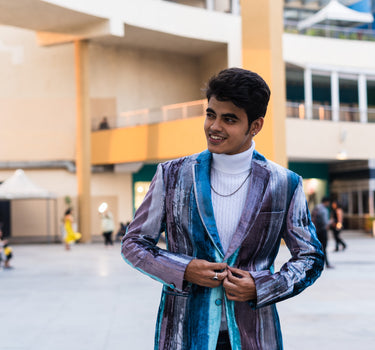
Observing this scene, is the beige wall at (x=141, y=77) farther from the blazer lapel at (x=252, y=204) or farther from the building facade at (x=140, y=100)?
the blazer lapel at (x=252, y=204)

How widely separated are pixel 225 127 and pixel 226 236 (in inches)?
15.0

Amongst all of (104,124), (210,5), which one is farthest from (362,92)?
(104,124)

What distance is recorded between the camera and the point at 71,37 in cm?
2488

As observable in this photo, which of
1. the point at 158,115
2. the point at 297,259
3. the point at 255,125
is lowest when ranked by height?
the point at 297,259

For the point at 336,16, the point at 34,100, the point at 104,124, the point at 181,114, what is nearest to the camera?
the point at 181,114

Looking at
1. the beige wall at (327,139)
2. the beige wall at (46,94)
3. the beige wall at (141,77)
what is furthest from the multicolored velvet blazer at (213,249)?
the beige wall at (141,77)

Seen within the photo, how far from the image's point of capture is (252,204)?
6.98ft

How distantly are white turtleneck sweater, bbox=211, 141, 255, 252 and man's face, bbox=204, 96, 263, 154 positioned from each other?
5 centimetres

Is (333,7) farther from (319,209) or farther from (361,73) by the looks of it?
(319,209)

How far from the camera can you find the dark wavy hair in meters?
2.09

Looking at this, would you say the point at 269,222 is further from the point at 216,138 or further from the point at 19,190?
the point at 19,190

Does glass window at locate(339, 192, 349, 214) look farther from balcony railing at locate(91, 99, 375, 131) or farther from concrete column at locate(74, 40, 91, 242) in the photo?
concrete column at locate(74, 40, 91, 242)

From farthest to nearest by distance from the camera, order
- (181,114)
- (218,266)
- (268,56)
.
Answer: (181,114)
(268,56)
(218,266)

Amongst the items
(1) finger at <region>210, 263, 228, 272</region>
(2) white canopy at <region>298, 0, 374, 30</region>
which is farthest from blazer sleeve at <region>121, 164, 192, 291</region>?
(2) white canopy at <region>298, 0, 374, 30</region>
